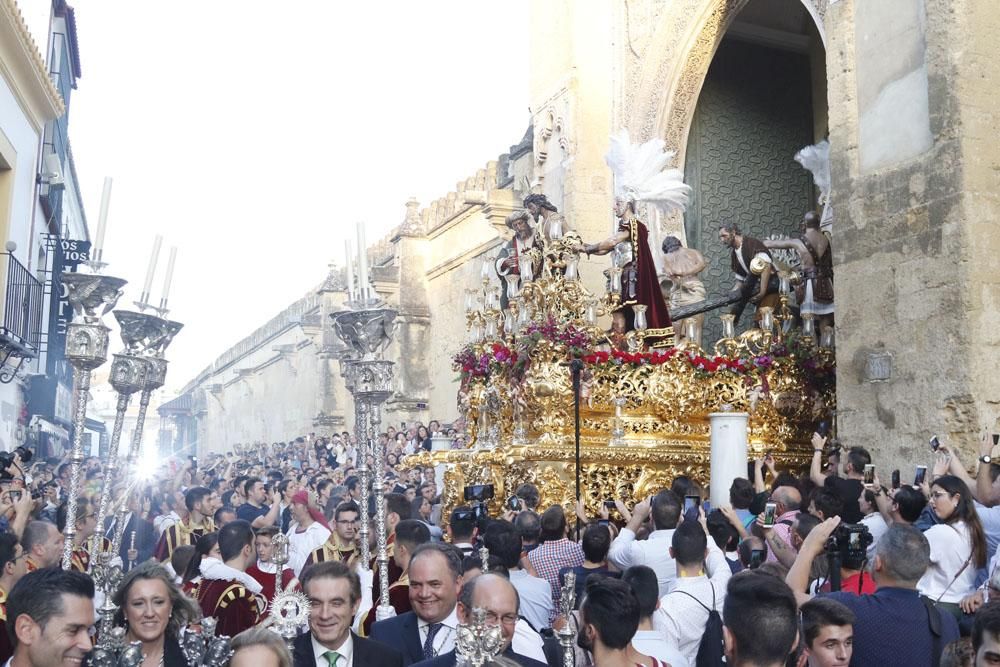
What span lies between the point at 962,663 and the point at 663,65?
41.5ft

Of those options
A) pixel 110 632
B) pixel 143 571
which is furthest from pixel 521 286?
pixel 110 632

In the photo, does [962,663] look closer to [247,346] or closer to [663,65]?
[663,65]

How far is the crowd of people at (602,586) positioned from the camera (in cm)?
359

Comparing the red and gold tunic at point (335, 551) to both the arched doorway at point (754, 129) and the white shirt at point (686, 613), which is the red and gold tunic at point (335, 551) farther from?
the arched doorway at point (754, 129)

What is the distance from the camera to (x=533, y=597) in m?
5.66

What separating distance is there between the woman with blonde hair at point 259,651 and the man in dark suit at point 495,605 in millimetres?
651

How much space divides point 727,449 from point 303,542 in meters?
3.87

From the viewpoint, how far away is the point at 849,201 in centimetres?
938

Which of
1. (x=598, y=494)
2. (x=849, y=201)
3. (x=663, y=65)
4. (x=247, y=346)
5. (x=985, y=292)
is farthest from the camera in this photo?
(x=247, y=346)

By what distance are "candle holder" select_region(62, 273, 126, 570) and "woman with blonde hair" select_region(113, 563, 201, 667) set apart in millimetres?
1134

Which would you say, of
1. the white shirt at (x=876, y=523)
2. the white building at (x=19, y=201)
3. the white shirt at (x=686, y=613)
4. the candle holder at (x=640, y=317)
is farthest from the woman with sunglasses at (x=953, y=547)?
the white building at (x=19, y=201)

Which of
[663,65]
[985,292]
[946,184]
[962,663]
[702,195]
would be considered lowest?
[962,663]

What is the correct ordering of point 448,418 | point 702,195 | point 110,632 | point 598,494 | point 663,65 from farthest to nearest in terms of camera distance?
point 448,418 < point 702,195 < point 663,65 < point 598,494 < point 110,632

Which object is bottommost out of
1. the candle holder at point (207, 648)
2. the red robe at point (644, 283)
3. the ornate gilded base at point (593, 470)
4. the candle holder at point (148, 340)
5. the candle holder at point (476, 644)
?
the candle holder at point (207, 648)
